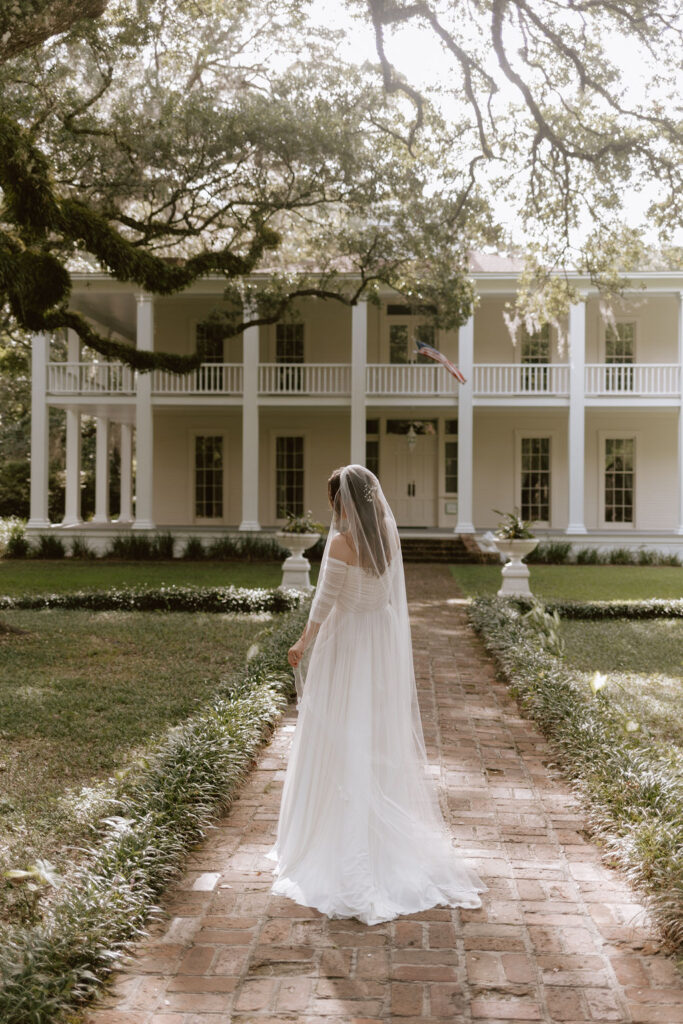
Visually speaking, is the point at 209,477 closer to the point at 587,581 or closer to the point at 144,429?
the point at 144,429

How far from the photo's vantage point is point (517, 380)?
20312 mm

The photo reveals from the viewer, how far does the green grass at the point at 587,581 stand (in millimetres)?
13781

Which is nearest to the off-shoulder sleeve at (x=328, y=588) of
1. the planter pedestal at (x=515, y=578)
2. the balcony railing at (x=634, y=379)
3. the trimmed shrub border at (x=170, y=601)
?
the trimmed shrub border at (x=170, y=601)

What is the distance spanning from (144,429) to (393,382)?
5847 mm

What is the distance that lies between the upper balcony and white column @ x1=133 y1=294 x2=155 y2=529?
0.41 metres

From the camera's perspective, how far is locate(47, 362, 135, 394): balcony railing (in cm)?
2020

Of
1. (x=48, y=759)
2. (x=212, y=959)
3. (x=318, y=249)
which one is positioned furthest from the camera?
(x=318, y=249)

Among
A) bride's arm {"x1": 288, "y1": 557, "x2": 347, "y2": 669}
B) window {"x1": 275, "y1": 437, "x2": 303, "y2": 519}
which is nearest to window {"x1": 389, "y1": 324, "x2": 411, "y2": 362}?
window {"x1": 275, "y1": 437, "x2": 303, "y2": 519}

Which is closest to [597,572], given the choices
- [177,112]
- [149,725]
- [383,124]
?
[383,124]

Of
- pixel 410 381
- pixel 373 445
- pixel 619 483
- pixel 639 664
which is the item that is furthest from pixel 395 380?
pixel 639 664

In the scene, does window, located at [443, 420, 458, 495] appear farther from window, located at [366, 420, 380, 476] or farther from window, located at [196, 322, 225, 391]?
window, located at [196, 322, 225, 391]

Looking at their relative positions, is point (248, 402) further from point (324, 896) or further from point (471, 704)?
point (324, 896)

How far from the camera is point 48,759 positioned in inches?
208

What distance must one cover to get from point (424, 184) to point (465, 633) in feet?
24.7
